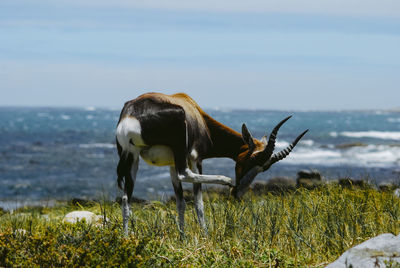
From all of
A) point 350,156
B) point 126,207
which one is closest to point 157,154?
point 126,207

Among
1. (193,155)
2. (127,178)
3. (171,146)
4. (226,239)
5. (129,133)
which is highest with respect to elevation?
(129,133)

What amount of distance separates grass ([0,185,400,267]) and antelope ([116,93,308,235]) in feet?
1.29

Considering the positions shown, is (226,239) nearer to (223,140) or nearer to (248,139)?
(248,139)

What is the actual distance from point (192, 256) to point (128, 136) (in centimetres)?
185

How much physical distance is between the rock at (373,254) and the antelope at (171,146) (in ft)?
7.67

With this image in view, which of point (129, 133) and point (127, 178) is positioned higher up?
point (129, 133)

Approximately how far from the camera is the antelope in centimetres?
732

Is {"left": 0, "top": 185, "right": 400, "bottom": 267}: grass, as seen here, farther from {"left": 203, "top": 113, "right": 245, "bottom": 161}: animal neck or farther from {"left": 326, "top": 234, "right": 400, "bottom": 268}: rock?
{"left": 203, "top": 113, "right": 245, "bottom": 161}: animal neck

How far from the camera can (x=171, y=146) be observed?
7.44 m

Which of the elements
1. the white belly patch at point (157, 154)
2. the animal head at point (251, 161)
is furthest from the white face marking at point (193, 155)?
the animal head at point (251, 161)

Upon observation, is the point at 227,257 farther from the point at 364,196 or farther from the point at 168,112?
the point at 364,196

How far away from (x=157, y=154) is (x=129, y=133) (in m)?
0.51

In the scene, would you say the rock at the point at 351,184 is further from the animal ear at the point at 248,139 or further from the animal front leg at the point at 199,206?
the animal front leg at the point at 199,206

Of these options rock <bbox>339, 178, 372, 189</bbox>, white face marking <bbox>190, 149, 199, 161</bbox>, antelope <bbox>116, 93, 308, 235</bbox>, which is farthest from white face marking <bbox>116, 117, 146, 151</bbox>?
rock <bbox>339, 178, 372, 189</bbox>
